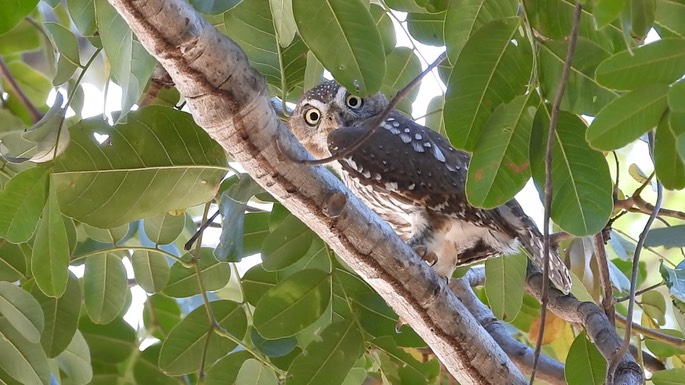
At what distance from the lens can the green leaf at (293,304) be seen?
226cm

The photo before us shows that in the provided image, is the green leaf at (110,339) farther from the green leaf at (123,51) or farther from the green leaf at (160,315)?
the green leaf at (123,51)

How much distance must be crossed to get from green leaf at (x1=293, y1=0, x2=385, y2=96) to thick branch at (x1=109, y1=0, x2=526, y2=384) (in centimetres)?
12

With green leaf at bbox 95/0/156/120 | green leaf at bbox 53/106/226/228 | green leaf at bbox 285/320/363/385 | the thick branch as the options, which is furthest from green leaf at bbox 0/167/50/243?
green leaf at bbox 285/320/363/385

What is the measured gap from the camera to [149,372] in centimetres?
249

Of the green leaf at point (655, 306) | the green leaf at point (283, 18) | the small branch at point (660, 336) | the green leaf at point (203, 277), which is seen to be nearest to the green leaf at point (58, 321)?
the green leaf at point (203, 277)

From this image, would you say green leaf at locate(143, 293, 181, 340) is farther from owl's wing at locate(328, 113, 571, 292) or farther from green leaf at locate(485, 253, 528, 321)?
green leaf at locate(485, 253, 528, 321)

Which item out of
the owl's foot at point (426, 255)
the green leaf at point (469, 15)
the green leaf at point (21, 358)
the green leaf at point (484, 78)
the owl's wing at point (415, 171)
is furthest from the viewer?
the owl's wing at point (415, 171)

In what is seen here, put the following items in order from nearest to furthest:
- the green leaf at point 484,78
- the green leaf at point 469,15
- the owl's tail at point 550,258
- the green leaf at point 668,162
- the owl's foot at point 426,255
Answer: the green leaf at point 668,162
the green leaf at point 484,78
the green leaf at point 469,15
the owl's tail at point 550,258
the owl's foot at point 426,255

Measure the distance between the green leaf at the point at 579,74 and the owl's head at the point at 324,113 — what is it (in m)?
1.84

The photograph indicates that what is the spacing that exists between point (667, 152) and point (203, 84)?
2.45ft

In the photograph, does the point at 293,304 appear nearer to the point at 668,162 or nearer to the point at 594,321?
the point at 594,321

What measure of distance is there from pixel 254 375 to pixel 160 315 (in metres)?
0.77

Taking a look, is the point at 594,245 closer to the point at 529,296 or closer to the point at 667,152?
the point at 529,296

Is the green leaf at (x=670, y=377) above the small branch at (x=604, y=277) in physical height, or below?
below
